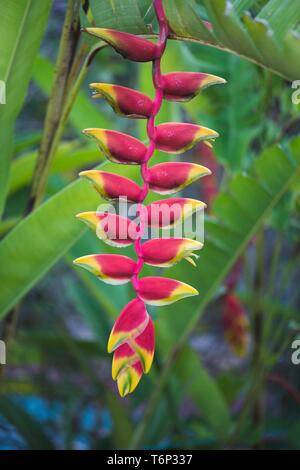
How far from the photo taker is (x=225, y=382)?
137 cm

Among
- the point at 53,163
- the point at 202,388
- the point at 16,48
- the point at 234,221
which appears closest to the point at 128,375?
the point at 16,48

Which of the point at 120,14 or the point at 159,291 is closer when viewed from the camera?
the point at 159,291

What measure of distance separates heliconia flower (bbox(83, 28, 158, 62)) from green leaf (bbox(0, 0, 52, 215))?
0.21 metres

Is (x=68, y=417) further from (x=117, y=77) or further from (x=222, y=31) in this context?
(x=117, y=77)

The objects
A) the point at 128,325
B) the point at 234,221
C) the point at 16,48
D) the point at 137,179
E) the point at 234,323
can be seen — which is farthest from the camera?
the point at 234,323

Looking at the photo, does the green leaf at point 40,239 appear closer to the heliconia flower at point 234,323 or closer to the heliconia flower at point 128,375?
the heliconia flower at point 128,375

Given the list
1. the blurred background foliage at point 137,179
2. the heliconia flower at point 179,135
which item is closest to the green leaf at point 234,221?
the blurred background foliage at point 137,179

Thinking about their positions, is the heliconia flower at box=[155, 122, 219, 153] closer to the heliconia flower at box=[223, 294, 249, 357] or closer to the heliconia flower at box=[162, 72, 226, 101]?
the heliconia flower at box=[162, 72, 226, 101]

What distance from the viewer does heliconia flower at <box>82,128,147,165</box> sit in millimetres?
377

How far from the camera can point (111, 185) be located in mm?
377

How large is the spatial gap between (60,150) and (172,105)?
19cm

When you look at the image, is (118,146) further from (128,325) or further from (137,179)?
(137,179)

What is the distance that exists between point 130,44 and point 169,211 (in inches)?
4.3
